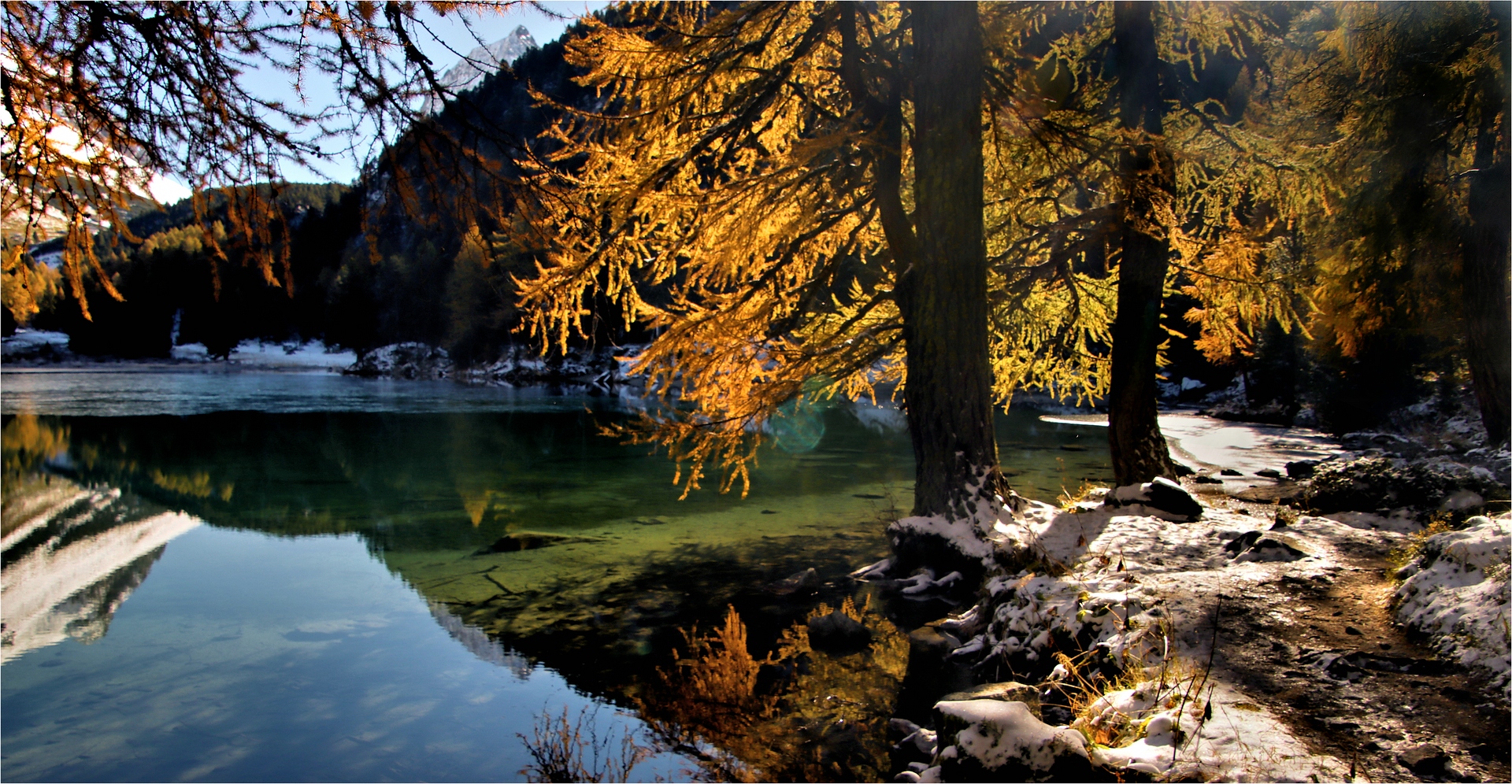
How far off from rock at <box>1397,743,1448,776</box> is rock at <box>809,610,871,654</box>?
3458mm

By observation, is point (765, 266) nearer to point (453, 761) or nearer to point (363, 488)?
point (453, 761)

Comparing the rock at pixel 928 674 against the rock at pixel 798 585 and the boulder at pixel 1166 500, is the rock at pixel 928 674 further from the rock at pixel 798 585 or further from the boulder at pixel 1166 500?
the boulder at pixel 1166 500

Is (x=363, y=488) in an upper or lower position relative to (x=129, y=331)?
lower

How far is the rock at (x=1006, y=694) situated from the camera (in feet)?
14.0

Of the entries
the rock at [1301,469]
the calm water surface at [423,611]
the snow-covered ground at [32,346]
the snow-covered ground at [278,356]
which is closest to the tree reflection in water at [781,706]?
the calm water surface at [423,611]

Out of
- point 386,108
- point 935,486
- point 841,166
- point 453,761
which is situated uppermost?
point 841,166

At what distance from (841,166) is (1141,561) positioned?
4.75m

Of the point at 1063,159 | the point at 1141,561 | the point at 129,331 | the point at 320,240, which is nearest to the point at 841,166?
the point at 1063,159

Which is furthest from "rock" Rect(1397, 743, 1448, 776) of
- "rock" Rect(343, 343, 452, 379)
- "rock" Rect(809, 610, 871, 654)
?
"rock" Rect(343, 343, 452, 379)

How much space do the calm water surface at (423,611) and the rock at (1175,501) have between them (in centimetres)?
263

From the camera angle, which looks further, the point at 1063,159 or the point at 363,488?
the point at 363,488

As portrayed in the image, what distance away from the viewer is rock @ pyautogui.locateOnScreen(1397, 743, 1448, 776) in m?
3.15

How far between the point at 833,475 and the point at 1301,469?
7929 millimetres

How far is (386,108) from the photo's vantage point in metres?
3.20
